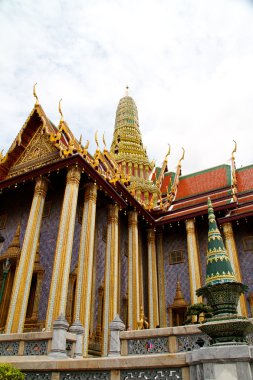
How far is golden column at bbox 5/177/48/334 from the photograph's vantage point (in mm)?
9344

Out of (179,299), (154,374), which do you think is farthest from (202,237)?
(154,374)

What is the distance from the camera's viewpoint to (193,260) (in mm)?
14781

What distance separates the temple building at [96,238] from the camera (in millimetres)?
10375

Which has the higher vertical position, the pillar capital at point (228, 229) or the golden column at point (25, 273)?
the pillar capital at point (228, 229)

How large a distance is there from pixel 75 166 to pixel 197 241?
24.6 feet

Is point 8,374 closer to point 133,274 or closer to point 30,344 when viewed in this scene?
point 30,344

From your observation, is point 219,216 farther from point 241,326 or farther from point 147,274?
point 241,326

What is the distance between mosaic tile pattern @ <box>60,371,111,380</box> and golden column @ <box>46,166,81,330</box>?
144 inches

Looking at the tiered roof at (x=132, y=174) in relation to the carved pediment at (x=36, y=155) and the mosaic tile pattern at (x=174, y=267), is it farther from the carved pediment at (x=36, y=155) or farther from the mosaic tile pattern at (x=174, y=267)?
the mosaic tile pattern at (x=174, y=267)

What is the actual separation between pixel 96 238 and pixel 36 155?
412cm

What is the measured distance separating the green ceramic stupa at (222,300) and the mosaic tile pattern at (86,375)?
1.68 m

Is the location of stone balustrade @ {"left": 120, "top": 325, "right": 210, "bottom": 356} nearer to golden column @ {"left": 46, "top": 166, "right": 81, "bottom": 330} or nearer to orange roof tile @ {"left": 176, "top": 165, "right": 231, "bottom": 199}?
golden column @ {"left": 46, "top": 166, "right": 81, "bottom": 330}

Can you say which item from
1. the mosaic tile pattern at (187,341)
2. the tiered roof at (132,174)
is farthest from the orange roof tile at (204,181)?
the mosaic tile pattern at (187,341)

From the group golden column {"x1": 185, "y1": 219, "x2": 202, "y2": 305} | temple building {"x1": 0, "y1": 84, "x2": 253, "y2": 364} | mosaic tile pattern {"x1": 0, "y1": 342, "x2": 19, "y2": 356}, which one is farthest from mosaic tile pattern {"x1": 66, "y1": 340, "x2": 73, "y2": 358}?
golden column {"x1": 185, "y1": 219, "x2": 202, "y2": 305}
